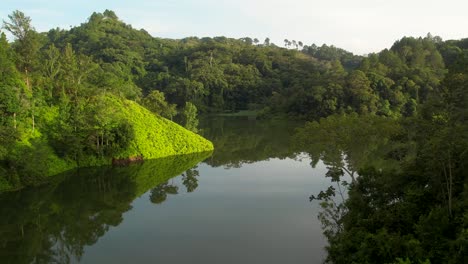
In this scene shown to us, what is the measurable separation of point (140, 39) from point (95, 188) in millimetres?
144674

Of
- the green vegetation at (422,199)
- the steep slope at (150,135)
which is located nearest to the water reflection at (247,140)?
the steep slope at (150,135)

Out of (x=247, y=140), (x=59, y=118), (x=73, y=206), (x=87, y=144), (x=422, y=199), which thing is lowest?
(x=247, y=140)

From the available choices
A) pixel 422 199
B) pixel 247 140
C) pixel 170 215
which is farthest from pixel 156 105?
pixel 422 199

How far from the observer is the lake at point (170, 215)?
76.1 feet

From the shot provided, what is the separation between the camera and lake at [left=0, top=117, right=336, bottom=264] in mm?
23188

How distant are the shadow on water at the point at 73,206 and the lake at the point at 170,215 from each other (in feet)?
0.21

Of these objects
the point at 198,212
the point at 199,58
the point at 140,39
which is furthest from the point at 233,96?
the point at 198,212

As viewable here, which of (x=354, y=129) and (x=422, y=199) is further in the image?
(x=354, y=129)

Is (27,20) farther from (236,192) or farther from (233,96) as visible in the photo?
(233,96)

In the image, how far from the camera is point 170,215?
3002 centimetres

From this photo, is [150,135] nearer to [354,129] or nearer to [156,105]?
[156,105]

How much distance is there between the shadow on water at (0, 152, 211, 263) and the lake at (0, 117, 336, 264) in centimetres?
7

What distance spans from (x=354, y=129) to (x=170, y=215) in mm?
14073

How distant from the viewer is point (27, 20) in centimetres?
4225
